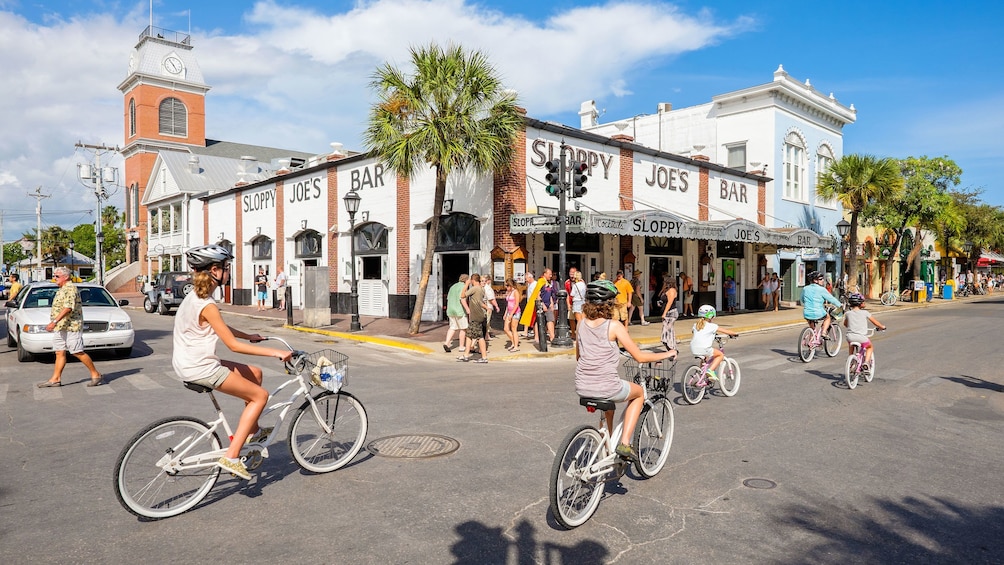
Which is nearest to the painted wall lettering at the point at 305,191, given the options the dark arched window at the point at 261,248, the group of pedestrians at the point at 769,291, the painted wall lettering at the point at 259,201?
the painted wall lettering at the point at 259,201

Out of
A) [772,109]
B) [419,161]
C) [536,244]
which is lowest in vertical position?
[536,244]

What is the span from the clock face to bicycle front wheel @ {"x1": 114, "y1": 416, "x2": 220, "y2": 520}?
5936 cm

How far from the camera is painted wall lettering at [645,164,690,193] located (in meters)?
22.8

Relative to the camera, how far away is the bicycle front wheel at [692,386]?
8.29 m

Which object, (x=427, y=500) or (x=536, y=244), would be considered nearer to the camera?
(x=427, y=500)

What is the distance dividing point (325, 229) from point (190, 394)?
17.1 meters

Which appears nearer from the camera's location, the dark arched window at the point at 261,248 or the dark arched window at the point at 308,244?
the dark arched window at the point at 308,244

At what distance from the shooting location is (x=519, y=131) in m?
17.8

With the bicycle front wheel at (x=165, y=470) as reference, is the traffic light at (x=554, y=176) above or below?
above

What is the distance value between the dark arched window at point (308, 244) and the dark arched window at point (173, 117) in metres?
33.3

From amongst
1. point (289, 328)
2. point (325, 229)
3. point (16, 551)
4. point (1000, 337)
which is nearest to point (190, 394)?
point (16, 551)

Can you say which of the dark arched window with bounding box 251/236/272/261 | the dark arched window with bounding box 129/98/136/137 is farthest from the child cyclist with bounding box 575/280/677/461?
the dark arched window with bounding box 129/98/136/137

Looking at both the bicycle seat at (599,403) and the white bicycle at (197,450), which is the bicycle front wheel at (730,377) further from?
the white bicycle at (197,450)

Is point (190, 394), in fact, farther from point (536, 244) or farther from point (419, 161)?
point (536, 244)
